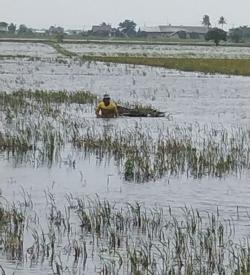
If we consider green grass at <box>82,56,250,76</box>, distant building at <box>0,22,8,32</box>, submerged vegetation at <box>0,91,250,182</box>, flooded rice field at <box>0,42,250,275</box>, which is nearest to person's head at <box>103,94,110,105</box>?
flooded rice field at <box>0,42,250,275</box>

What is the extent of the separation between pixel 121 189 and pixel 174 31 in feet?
496

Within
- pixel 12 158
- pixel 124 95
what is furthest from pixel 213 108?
pixel 12 158

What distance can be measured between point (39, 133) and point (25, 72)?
2301cm

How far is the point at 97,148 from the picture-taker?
1500cm

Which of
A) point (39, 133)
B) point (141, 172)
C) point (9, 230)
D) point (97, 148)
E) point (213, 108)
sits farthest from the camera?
point (213, 108)

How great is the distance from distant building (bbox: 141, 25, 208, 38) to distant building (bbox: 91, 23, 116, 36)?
6781 millimetres

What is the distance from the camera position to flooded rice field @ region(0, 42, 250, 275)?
7.98 meters

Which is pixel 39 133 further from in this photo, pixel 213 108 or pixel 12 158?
pixel 213 108

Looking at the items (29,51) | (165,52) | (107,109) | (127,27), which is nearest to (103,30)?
(127,27)

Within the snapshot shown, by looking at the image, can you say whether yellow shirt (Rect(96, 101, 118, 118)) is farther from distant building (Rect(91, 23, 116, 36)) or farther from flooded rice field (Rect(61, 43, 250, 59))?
distant building (Rect(91, 23, 116, 36))

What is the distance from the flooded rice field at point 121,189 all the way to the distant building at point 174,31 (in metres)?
129

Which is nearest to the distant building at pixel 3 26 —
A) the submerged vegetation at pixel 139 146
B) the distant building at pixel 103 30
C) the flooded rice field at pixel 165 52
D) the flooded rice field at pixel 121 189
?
the distant building at pixel 103 30

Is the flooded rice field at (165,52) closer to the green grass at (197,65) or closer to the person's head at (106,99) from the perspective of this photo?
the green grass at (197,65)

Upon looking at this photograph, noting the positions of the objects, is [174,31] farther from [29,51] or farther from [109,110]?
[109,110]
